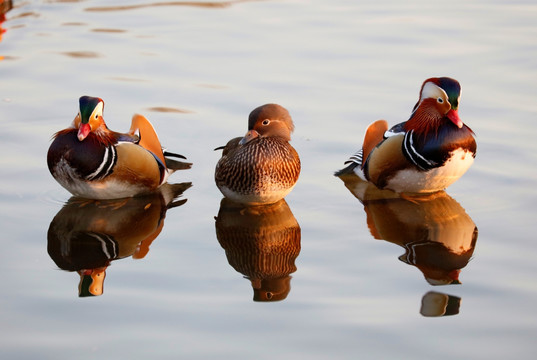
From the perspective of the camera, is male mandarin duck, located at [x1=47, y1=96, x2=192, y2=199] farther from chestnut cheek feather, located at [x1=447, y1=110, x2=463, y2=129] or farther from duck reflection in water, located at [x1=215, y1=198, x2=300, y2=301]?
chestnut cheek feather, located at [x1=447, y1=110, x2=463, y2=129]

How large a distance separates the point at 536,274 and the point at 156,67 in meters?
4.55

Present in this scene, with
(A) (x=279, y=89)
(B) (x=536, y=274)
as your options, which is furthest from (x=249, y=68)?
(B) (x=536, y=274)

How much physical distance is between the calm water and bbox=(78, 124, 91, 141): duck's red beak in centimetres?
51

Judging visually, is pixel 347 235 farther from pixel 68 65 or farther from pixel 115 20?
pixel 115 20

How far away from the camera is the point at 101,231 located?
495 cm

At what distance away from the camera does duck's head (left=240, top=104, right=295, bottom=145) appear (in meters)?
5.11

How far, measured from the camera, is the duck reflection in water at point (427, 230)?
14.3 ft

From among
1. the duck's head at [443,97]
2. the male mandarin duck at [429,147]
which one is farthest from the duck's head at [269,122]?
the duck's head at [443,97]

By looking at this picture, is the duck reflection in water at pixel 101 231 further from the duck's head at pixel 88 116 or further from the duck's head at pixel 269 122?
the duck's head at pixel 269 122

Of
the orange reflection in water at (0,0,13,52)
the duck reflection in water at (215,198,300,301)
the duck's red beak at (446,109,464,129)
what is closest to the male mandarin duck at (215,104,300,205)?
the duck reflection in water at (215,198,300,301)

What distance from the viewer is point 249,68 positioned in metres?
7.82

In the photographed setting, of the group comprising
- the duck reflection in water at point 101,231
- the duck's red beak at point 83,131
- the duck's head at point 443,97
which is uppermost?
the duck's head at point 443,97

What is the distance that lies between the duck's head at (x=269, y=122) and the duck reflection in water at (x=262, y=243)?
1.54 ft

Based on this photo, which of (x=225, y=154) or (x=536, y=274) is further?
(x=225, y=154)
